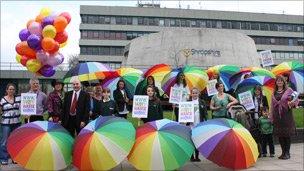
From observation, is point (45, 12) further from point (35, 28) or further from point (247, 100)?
point (247, 100)

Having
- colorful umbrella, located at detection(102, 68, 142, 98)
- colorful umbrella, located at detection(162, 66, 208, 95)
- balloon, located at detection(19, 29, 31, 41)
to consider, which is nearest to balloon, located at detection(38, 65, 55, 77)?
balloon, located at detection(19, 29, 31, 41)

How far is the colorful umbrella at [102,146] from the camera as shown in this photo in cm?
841

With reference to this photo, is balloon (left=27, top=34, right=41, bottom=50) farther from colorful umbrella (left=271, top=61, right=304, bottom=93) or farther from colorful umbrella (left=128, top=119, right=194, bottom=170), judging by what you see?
colorful umbrella (left=271, top=61, right=304, bottom=93)

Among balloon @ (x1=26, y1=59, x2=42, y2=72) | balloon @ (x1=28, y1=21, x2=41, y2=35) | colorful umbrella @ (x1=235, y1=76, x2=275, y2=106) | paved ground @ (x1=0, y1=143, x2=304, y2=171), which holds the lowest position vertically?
paved ground @ (x1=0, y1=143, x2=304, y2=171)

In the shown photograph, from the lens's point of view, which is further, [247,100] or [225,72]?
[225,72]

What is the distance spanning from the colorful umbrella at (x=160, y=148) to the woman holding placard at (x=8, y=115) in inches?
133

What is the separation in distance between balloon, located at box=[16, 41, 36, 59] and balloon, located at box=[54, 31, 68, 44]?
2.76 ft

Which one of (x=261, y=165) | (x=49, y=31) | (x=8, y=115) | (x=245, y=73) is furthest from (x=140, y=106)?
(x=245, y=73)

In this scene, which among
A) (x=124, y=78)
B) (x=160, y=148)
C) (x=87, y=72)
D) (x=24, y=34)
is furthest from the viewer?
(x=87, y=72)

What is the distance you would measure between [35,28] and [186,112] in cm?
597

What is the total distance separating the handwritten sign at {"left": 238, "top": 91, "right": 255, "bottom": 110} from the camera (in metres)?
11.2

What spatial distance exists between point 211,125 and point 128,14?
248ft

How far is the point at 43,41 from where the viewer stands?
13.1m

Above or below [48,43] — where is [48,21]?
above
